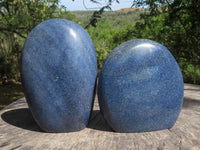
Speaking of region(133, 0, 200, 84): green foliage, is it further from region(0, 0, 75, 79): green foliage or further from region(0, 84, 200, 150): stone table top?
region(0, 84, 200, 150): stone table top

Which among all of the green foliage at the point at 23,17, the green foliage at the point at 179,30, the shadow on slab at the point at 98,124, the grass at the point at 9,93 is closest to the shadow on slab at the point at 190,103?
the shadow on slab at the point at 98,124

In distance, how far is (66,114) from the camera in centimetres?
228

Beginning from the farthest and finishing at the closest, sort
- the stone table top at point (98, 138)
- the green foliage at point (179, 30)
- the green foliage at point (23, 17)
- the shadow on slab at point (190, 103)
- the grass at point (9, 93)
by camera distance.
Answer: the grass at point (9, 93)
the green foliage at point (23, 17)
the green foliage at point (179, 30)
the shadow on slab at point (190, 103)
the stone table top at point (98, 138)

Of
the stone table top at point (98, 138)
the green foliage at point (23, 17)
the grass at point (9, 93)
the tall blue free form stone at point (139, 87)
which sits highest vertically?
the green foliage at point (23, 17)

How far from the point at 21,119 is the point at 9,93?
5039 millimetres

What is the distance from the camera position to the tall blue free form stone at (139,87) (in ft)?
7.04

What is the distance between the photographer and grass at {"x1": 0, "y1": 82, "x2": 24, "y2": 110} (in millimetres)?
6809

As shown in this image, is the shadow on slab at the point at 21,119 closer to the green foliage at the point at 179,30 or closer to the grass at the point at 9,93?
the green foliage at the point at 179,30

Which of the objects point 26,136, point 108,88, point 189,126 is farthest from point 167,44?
point 26,136

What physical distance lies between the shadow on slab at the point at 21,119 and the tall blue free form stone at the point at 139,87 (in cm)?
92

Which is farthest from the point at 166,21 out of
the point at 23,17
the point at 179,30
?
the point at 23,17

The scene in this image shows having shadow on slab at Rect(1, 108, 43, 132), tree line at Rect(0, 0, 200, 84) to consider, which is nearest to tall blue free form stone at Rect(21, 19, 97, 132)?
shadow on slab at Rect(1, 108, 43, 132)

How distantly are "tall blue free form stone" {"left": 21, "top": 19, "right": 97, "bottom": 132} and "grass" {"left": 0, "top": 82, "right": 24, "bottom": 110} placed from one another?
478 cm

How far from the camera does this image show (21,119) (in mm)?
2834
